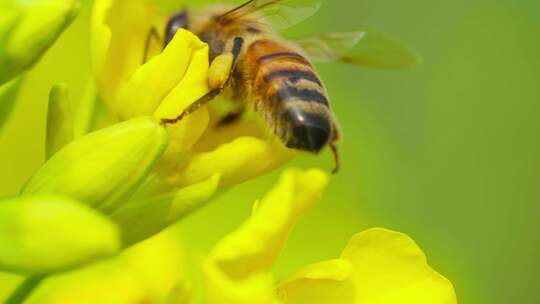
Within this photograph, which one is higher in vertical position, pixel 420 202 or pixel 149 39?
pixel 149 39

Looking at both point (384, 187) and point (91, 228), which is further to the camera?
point (384, 187)

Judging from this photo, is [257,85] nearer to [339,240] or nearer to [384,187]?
[339,240]

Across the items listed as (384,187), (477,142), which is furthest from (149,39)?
(477,142)

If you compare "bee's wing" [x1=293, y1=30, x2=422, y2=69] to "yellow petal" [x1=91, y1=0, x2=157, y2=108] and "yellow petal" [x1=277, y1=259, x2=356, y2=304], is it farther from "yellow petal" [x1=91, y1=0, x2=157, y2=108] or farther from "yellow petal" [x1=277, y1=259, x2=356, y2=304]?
"yellow petal" [x1=277, y1=259, x2=356, y2=304]

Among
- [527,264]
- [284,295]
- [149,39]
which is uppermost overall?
[149,39]

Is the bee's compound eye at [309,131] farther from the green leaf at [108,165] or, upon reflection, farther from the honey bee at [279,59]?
the green leaf at [108,165]

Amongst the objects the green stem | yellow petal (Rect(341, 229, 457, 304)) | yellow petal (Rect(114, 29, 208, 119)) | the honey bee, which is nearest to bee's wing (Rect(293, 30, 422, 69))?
the honey bee

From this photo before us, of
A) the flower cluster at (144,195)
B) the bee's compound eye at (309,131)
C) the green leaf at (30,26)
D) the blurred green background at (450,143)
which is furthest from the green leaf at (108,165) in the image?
the blurred green background at (450,143)
